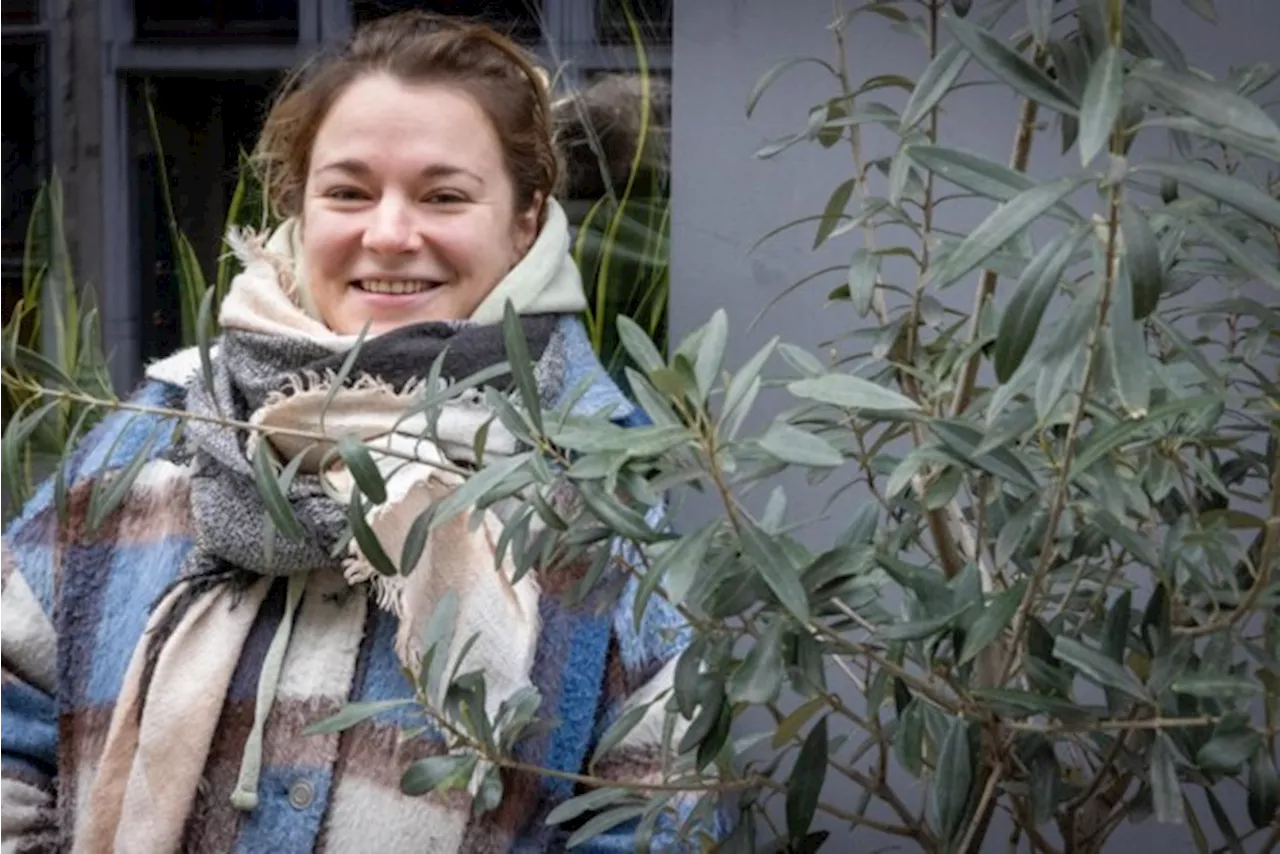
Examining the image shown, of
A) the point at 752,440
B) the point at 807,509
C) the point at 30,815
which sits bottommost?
the point at 30,815

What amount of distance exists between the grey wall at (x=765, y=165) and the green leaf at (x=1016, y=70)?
1.73m

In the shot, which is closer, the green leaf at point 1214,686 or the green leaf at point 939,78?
the green leaf at point 939,78

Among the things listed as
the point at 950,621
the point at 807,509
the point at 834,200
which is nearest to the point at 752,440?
the point at 950,621

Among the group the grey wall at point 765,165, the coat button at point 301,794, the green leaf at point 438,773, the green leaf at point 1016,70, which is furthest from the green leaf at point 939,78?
the grey wall at point 765,165

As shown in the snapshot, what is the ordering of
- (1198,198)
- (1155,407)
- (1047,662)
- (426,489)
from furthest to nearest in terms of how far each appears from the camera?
(426,489)
(1047,662)
(1155,407)
(1198,198)

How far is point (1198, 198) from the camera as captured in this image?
117 cm

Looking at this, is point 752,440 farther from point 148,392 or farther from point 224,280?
point 224,280

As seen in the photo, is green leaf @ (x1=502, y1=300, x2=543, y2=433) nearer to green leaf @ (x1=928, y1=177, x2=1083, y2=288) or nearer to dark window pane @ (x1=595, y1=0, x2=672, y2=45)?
green leaf @ (x1=928, y1=177, x2=1083, y2=288)

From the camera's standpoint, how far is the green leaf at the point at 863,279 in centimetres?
167

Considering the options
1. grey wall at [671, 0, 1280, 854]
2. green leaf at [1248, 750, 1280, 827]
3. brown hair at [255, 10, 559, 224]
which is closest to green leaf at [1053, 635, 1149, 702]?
green leaf at [1248, 750, 1280, 827]

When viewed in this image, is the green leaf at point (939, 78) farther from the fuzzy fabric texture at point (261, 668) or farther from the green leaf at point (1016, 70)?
the fuzzy fabric texture at point (261, 668)

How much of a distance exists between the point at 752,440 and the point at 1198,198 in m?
0.33

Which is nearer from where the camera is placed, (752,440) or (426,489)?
(752,440)

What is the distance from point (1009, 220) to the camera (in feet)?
3.37
